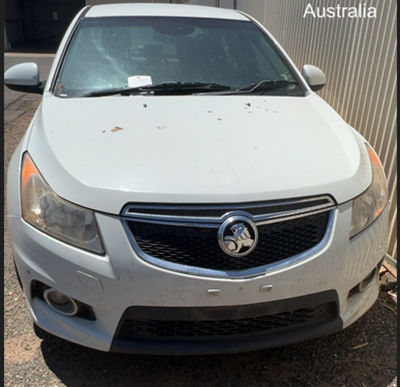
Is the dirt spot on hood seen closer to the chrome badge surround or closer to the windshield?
the chrome badge surround

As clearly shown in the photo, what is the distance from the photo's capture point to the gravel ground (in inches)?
75.7

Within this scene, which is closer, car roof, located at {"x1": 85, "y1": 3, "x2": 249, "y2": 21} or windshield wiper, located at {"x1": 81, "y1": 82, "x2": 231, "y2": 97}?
windshield wiper, located at {"x1": 81, "y1": 82, "x2": 231, "y2": 97}

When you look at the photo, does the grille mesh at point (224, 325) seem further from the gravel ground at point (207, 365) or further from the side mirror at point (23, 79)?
the side mirror at point (23, 79)

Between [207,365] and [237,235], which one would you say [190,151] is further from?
[207,365]

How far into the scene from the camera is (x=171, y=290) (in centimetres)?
156

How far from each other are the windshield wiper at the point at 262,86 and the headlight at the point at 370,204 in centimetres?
92

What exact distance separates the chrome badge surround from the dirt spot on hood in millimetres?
1235

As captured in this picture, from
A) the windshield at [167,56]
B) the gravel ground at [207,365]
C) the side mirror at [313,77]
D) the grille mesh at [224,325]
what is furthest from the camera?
the side mirror at [313,77]

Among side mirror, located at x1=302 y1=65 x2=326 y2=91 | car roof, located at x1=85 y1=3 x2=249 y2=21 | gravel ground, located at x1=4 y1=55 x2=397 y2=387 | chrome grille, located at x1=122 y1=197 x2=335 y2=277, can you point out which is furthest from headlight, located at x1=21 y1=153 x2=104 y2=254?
side mirror, located at x1=302 y1=65 x2=326 y2=91

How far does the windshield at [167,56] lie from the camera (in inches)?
100

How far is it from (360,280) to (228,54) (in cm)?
183

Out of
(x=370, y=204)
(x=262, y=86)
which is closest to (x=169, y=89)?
(x=262, y=86)

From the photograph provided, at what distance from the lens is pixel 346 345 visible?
217cm

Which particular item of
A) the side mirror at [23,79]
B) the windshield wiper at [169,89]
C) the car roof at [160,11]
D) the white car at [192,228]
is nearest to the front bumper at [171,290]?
the white car at [192,228]
